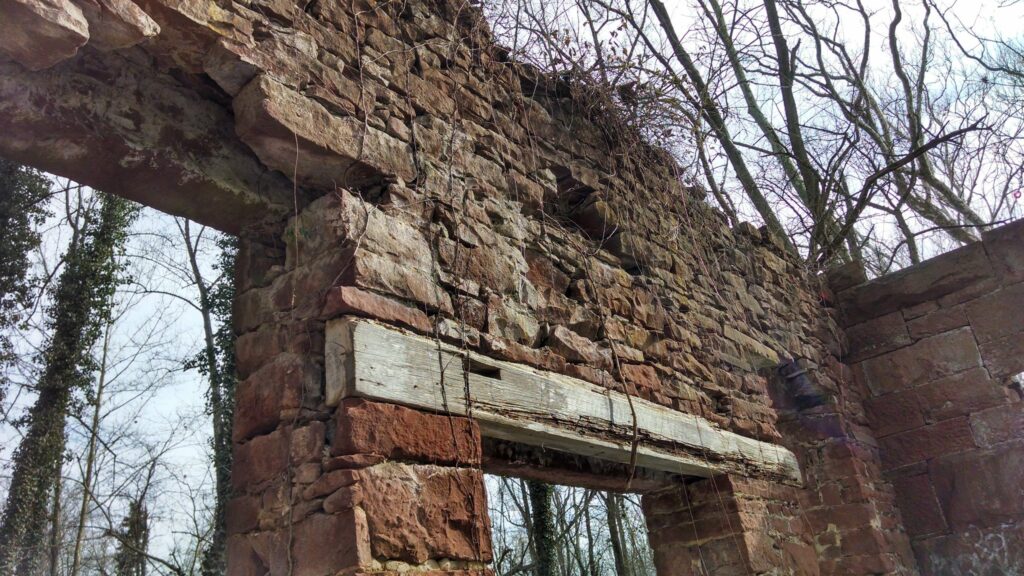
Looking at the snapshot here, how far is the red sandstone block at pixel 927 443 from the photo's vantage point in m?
5.43

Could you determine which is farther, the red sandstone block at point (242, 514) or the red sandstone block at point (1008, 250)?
the red sandstone block at point (1008, 250)

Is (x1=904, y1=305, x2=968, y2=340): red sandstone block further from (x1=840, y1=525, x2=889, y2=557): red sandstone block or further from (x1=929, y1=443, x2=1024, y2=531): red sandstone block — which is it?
(x1=840, y1=525, x2=889, y2=557): red sandstone block

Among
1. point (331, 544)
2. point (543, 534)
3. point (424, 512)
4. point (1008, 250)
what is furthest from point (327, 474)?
point (543, 534)

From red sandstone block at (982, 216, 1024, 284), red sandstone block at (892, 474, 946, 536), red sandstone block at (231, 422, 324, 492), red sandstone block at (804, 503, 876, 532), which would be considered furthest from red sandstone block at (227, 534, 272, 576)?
red sandstone block at (982, 216, 1024, 284)

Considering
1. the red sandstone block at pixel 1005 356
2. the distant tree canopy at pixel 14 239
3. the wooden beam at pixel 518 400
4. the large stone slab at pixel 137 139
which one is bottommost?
the wooden beam at pixel 518 400

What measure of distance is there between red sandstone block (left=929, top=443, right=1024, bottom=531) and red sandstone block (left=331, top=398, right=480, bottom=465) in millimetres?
4597

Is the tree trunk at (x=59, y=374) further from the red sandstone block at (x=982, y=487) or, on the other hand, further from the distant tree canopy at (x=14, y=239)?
the red sandstone block at (x=982, y=487)

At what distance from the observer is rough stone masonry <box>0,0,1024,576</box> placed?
2.08 metres

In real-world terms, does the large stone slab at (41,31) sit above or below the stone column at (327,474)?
above

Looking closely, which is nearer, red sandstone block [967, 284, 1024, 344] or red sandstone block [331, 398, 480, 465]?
red sandstone block [331, 398, 480, 465]

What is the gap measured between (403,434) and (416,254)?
0.69 m

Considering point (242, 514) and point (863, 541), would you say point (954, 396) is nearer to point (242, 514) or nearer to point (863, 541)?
point (863, 541)

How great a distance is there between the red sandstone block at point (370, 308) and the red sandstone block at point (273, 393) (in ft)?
0.60

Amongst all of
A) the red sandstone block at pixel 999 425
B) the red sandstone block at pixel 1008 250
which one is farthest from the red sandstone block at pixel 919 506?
the red sandstone block at pixel 1008 250
